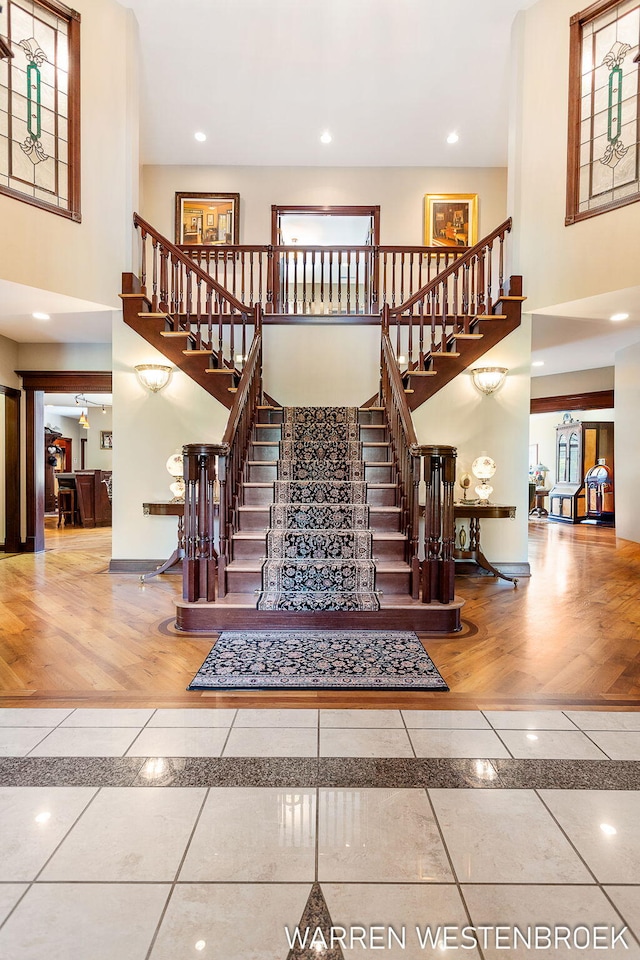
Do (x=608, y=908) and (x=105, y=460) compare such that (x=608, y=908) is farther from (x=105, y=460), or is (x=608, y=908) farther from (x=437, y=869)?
(x=105, y=460)

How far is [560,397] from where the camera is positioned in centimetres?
891

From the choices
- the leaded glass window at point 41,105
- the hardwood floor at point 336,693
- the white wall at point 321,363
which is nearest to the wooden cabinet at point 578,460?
the hardwood floor at point 336,693

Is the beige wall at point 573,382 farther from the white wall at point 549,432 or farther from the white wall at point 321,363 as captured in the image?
the white wall at point 321,363

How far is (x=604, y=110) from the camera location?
460 cm

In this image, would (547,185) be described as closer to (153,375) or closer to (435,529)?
(435,529)

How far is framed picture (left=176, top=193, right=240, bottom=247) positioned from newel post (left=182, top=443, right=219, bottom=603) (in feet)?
17.6

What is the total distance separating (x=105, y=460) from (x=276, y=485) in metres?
8.64

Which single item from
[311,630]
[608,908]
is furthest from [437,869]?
[311,630]

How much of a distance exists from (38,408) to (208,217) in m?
3.81

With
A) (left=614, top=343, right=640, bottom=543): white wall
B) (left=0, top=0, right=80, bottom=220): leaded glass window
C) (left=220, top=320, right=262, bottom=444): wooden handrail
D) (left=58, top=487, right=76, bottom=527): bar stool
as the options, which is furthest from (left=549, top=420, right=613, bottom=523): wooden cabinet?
(left=58, top=487, right=76, bottom=527): bar stool

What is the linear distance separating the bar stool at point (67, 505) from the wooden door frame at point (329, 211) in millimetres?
6324

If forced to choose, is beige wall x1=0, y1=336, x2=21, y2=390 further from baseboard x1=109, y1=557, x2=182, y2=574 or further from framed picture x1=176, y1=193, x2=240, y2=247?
baseboard x1=109, y1=557, x2=182, y2=574

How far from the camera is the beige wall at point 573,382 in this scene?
831 centimetres

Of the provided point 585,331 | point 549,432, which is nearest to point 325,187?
point 585,331
